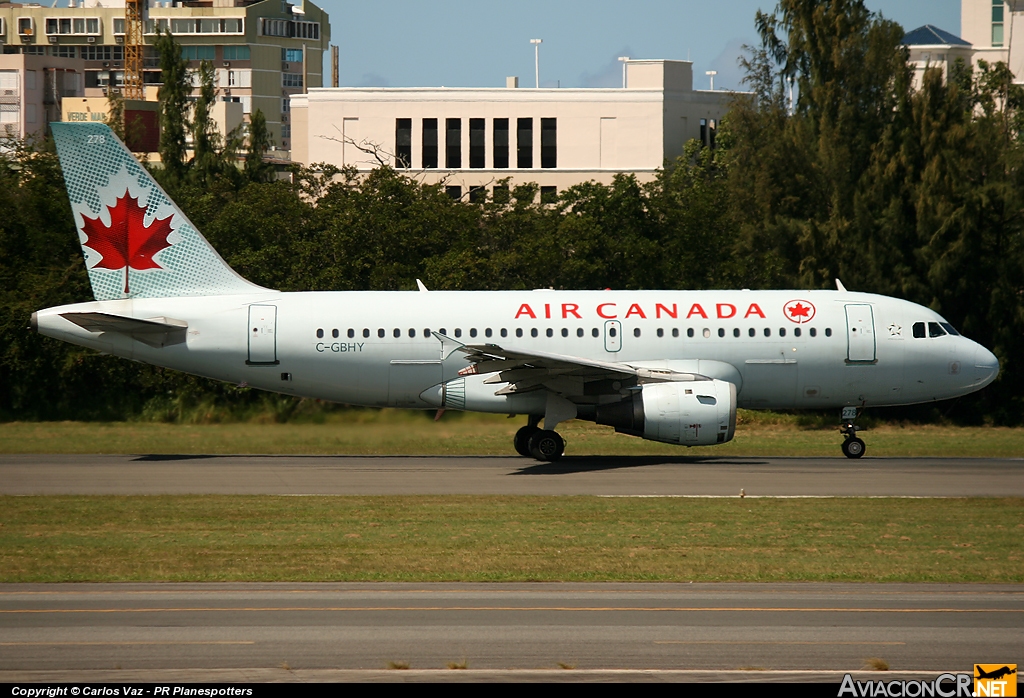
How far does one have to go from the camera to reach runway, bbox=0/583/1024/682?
11023 mm

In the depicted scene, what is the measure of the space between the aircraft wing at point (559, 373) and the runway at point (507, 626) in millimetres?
12141

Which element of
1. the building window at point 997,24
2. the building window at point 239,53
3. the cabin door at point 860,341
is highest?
the building window at point 239,53

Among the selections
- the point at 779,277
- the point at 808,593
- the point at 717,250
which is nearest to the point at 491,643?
the point at 808,593

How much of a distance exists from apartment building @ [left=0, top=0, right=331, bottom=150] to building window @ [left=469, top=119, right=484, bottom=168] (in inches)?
3740

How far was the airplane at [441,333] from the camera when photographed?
2912 cm

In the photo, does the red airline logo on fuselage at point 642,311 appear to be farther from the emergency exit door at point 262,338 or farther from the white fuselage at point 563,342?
the emergency exit door at point 262,338

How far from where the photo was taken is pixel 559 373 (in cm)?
2753

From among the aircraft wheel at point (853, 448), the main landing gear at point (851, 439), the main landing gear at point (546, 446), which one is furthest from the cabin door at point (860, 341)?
the main landing gear at point (546, 446)

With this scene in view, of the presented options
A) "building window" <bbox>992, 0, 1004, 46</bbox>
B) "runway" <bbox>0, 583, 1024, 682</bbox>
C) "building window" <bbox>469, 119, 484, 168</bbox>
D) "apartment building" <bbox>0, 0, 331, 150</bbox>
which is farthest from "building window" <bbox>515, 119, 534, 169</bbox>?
"apartment building" <bbox>0, 0, 331, 150</bbox>

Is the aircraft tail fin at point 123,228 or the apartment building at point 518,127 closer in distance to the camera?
the aircraft tail fin at point 123,228

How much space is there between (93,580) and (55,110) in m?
143

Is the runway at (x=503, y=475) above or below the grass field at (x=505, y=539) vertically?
below

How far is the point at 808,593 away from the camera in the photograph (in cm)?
1432

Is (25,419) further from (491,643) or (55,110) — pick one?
(55,110)
